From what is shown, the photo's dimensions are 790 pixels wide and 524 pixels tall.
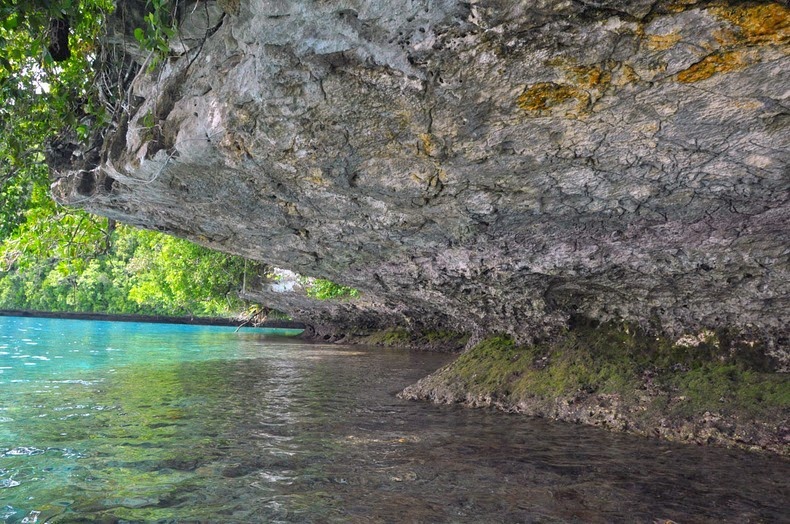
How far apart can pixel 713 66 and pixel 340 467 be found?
4358mm

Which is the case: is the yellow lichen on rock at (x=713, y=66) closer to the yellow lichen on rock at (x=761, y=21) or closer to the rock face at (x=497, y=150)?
the rock face at (x=497, y=150)

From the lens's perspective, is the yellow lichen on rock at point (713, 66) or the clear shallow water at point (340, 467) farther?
the clear shallow water at point (340, 467)

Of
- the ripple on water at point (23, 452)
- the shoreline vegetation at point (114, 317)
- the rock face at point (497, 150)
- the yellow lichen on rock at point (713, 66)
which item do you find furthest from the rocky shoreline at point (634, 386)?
the shoreline vegetation at point (114, 317)

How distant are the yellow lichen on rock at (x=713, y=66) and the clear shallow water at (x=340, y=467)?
310 cm

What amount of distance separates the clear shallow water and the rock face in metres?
2.04

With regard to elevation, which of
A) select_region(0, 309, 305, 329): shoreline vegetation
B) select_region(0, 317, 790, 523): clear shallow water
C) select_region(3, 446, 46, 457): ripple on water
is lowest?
select_region(3, 446, 46, 457): ripple on water

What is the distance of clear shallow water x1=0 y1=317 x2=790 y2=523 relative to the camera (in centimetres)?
414

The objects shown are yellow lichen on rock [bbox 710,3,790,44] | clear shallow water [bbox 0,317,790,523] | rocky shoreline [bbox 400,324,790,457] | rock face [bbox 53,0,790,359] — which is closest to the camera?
yellow lichen on rock [bbox 710,3,790,44]

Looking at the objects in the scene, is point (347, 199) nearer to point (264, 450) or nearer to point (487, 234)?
point (487, 234)

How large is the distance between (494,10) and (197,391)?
8.36m

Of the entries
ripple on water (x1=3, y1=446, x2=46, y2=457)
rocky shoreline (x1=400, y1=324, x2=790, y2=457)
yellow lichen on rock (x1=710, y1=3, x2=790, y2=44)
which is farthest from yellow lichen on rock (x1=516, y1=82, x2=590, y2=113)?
ripple on water (x1=3, y1=446, x2=46, y2=457)

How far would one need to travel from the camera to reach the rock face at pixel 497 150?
3637 mm

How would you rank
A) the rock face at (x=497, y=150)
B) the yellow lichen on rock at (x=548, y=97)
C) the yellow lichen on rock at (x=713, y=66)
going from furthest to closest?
the yellow lichen on rock at (x=548, y=97) < the rock face at (x=497, y=150) < the yellow lichen on rock at (x=713, y=66)

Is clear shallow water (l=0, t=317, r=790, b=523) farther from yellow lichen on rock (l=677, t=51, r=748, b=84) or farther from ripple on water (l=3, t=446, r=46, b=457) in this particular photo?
yellow lichen on rock (l=677, t=51, r=748, b=84)
